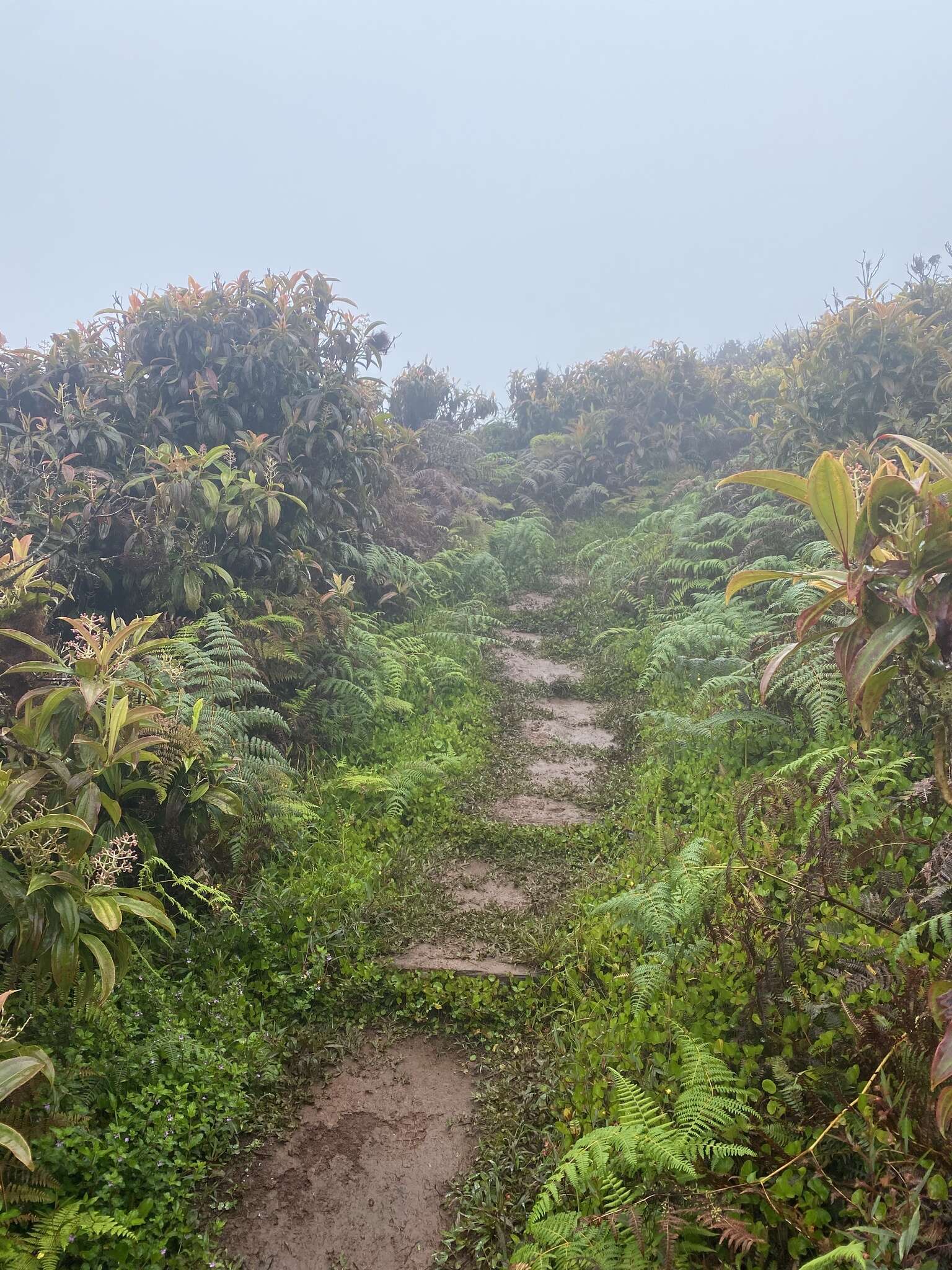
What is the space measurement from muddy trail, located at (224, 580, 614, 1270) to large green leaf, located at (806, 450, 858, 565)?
6.86 ft

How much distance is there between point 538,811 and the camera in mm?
4270

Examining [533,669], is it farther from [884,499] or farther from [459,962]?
[884,499]

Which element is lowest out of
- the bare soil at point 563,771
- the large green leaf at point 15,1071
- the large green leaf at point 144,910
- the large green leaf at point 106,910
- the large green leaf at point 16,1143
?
the bare soil at point 563,771

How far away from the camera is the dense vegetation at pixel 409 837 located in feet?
6.19

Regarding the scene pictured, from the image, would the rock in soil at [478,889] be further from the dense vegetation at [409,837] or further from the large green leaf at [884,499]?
the large green leaf at [884,499]

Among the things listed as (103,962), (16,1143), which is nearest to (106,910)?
(103,962)

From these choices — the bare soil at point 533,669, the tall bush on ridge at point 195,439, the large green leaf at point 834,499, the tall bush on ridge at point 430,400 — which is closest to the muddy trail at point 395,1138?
the large green leaf at point 834,499

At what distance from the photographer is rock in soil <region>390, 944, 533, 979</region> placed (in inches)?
118

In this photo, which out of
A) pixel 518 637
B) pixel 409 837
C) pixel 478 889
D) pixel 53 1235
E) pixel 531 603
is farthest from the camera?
pixel 531 603

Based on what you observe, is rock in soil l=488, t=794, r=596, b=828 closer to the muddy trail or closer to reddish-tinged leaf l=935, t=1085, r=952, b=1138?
the muddy trail

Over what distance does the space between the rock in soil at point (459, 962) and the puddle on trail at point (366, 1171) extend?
34cm

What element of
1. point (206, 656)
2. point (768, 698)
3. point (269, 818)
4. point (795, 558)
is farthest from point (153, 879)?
point (795, 558)

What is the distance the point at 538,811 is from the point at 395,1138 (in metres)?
2.07

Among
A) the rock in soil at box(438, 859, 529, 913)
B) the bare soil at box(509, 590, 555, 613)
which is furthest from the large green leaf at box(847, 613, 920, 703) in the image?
the bare soil at box(509, 590, 555, 613)
